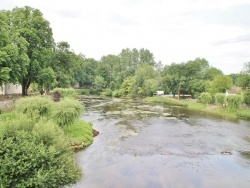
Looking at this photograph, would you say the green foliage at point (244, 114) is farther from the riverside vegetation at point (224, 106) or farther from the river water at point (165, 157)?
the river water at point (165, 157)

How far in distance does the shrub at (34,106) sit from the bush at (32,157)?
1017 cm

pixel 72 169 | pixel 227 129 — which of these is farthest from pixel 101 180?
pixel 227 129

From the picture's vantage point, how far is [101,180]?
678 inches

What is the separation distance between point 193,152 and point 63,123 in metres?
14.5

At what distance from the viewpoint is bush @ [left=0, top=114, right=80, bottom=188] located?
1055 cm

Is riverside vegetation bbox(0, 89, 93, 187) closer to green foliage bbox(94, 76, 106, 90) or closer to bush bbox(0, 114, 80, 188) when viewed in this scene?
bush bbox(0, 114, 80, 188)

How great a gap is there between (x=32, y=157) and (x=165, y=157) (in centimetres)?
1474

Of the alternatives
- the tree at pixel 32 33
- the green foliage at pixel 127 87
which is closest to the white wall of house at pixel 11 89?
the tree at pixel 32 33

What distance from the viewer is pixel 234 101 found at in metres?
49.0

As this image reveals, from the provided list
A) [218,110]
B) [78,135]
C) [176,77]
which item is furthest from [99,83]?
[78,135]

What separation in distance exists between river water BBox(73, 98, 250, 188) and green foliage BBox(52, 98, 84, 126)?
386cm

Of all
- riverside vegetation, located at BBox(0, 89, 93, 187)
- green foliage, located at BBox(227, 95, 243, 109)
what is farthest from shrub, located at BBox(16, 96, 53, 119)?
green foliage, located at BBox(227, 95, 243, 109)

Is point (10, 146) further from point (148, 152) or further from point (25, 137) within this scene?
point (148, 152)

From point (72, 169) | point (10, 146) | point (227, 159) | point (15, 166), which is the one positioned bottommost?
point (227, 159)
